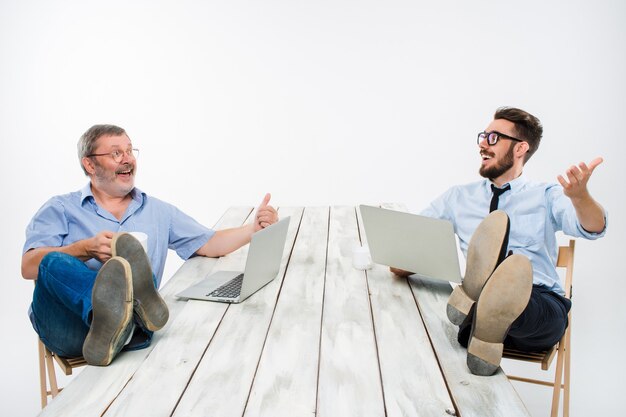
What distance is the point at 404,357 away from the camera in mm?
1475

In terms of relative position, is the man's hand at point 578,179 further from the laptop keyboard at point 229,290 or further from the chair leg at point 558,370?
the laptop keyboard at point 229,290

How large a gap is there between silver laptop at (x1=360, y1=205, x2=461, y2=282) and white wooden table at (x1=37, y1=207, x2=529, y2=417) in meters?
0.07

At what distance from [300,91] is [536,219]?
3.63m

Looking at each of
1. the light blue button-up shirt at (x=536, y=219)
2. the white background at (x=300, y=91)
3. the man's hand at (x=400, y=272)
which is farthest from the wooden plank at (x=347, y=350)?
the white background at (x=300, y=91)

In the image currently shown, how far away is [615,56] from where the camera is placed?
521 centimetres

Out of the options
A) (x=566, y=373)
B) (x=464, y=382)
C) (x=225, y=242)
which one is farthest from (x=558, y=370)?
(x=225, y=242)

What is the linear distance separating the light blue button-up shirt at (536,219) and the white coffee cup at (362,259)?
0.60 meters

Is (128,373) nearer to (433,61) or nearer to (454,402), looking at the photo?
(454,402)

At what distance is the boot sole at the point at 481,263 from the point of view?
5.24ft

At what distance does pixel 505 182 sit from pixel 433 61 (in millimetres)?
3260

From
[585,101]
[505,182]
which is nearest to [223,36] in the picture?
[585,101]

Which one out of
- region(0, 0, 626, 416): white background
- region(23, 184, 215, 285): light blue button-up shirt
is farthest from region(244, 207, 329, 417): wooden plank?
region(0, 0, 626, 416): white background

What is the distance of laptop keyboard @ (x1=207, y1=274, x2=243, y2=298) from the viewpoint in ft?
6.26

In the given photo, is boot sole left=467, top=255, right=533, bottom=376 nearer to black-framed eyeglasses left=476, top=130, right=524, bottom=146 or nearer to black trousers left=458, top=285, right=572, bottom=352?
black trousers left=458, top=285, right=572, bottom=352
